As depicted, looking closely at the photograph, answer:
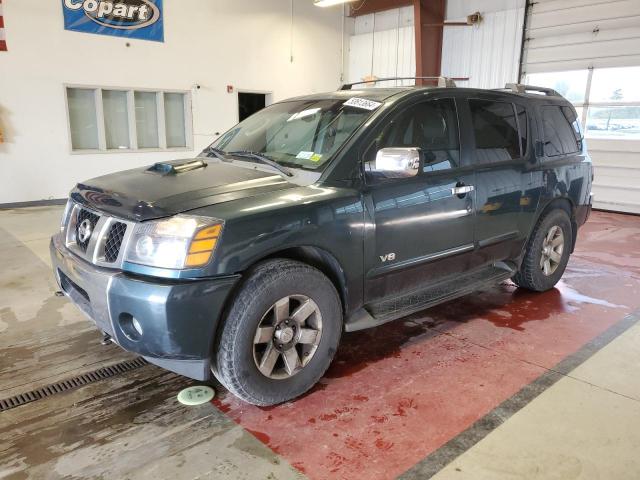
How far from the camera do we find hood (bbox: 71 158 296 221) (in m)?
2.22

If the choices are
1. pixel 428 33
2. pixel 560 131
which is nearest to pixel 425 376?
pixel 560 131

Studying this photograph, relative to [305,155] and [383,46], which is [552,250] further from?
[383,46]

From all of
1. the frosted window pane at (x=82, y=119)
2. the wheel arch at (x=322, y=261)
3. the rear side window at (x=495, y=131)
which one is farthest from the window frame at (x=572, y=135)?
the frosted window pane at (x=82, y=119)

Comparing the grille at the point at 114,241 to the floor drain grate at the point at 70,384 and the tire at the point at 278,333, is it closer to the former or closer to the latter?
the tire at the point at 278,333

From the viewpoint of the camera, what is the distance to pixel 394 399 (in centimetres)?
258

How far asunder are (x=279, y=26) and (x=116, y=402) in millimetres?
11185

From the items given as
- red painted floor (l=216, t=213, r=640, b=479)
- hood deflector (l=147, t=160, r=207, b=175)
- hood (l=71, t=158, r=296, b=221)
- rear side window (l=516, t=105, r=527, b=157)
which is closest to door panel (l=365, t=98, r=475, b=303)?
red painted floor (l=216, t=213, r=640, b=479)

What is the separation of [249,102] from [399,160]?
1023cm

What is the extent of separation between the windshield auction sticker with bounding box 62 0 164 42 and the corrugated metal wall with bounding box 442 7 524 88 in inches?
256

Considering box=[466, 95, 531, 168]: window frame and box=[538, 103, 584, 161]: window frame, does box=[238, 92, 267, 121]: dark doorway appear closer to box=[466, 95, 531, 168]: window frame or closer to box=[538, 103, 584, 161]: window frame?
box=[538, 103, 584, 161]: window frame

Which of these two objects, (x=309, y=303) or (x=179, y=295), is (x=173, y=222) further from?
(x=309, y=303)

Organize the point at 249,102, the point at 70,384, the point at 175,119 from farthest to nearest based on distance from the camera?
the point at 249,102, the point at 175,119, the point at 70,384

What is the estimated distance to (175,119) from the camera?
10766 millimetres

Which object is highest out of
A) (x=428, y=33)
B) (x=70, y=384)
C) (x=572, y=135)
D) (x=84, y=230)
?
(x=428, y=33)
